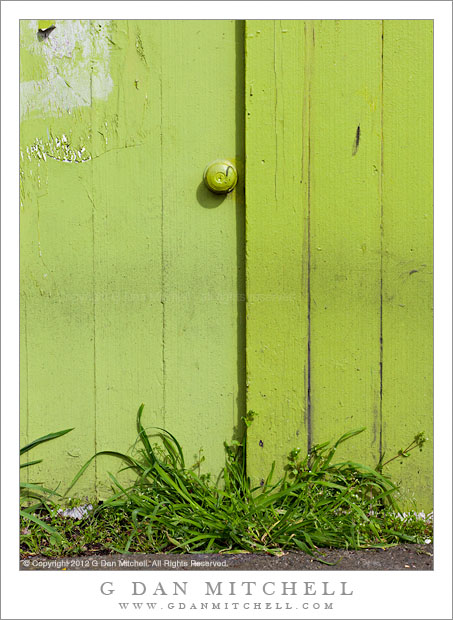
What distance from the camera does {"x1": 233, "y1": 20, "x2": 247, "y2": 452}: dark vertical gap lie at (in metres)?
1.68

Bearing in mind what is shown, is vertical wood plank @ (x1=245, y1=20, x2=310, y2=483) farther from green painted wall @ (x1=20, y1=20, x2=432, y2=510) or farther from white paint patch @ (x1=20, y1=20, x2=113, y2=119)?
white paint patch @ (x1=20, y1=20, x2=113, y2=119)

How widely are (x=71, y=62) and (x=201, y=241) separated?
0.81 meters

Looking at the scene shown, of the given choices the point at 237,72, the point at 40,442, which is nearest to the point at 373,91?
the point at 237,72

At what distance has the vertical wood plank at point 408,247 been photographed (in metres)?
1.63

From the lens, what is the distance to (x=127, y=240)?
1713 mm

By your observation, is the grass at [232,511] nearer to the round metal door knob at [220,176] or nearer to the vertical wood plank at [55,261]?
the vertical wood plank at [55,261]

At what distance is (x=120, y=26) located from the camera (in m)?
1.68

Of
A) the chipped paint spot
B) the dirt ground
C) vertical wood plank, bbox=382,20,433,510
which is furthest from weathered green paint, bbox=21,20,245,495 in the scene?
vertical wood plank, bbox=382,20,433,510

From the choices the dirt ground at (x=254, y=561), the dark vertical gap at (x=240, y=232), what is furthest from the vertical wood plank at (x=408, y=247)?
the dark vertical gap at (x=240, y=232)

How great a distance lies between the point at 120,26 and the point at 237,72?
1.50ft

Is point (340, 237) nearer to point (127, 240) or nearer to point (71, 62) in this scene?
point (127, 240)

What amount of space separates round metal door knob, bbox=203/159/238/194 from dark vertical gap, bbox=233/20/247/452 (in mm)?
43

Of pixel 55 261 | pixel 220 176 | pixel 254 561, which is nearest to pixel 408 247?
pixel 220 176

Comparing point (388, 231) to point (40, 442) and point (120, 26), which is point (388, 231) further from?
point (40, 442)
